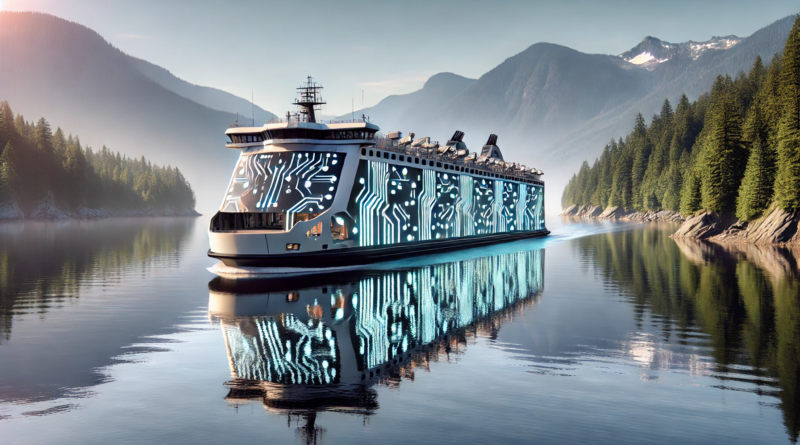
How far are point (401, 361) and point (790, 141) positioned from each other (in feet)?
183

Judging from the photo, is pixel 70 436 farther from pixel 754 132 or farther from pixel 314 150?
pixel 754 132

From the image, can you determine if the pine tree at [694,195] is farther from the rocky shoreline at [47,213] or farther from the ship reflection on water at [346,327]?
the rocky shoreline at [47,213]

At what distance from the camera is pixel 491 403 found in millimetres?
11320

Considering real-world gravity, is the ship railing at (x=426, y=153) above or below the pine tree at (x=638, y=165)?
below

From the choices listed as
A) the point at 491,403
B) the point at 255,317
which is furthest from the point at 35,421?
the point at 255,317

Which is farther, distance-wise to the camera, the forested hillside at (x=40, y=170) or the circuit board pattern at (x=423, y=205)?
the forested hillside at (x=40, y=170)

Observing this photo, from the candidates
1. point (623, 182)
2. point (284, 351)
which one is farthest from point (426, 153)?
point (623, 182)

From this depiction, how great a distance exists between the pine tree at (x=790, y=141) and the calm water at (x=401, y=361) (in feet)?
86.8

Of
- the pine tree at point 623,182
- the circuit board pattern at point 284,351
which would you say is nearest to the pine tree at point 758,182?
the circuit board pattern at point 284,351

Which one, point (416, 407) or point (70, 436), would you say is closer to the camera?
point (70, 436)

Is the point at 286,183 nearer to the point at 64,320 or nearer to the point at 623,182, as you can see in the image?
the point at 64,320

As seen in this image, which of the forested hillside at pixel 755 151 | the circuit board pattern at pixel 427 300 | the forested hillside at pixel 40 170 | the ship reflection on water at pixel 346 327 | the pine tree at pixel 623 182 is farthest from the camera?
the pine tree at pixel 623 182

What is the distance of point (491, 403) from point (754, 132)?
6780cm

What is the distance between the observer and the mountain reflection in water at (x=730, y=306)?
519 inches
